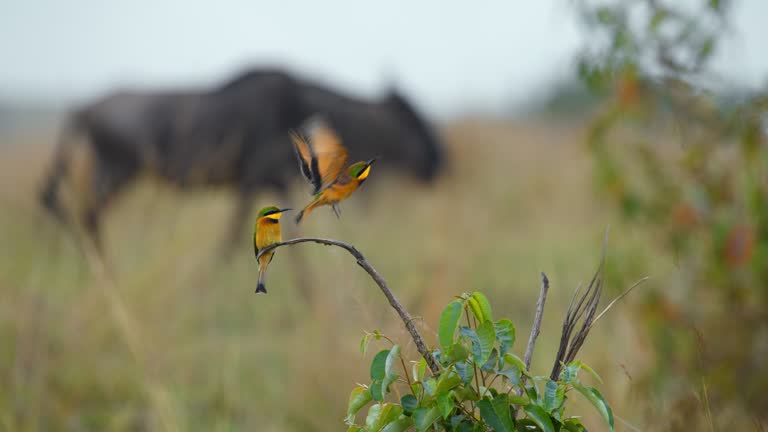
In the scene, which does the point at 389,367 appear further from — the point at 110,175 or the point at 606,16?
the point at 110,175

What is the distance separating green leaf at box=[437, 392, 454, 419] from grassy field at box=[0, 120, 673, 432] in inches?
20.9

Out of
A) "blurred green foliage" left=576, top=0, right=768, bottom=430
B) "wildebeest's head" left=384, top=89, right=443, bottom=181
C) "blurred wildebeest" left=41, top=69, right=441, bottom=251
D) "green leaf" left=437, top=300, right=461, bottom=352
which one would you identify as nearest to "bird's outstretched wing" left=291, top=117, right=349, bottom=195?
"green leaf" left=437, top=300, right=461, bottom=352

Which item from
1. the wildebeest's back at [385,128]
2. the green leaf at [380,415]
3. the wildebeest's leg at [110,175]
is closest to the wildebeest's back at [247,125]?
the wildebeest's back at [385,128]

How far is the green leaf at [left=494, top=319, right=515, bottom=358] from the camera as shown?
729 millimetres

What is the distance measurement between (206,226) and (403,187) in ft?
17.5

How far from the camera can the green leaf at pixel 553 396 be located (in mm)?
692

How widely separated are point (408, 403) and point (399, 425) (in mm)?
25

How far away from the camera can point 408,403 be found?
0.74 m

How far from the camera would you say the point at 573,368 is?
71cm

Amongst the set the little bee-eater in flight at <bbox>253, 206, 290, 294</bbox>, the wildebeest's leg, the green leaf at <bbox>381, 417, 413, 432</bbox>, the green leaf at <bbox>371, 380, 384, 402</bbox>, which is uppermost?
the little bee-eater in flight at <bbox>253, 206, 290, 294</bbox>

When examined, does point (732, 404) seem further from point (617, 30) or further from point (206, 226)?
point (206, 226)

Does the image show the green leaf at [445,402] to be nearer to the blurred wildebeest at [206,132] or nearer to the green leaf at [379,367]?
the green leaf at [379,367]

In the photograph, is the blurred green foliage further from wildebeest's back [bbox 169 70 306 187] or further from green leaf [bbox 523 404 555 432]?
wildebeest's back [bbox 169 70 306 187]

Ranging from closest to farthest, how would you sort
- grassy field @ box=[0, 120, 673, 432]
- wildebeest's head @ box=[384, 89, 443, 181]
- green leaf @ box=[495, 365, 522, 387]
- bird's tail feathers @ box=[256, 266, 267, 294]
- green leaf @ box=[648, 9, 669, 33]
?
bird's tail feathers @ box=[256, 266, 267, 294] → green leaf @ box=[495, 365, 522, 387] → green leaf @ box=[648, 9, 669, 33] → grassy field @ box=[0, 120, 673, 432] → wildebeest's head @ box=[384, 89, 443, 181]
